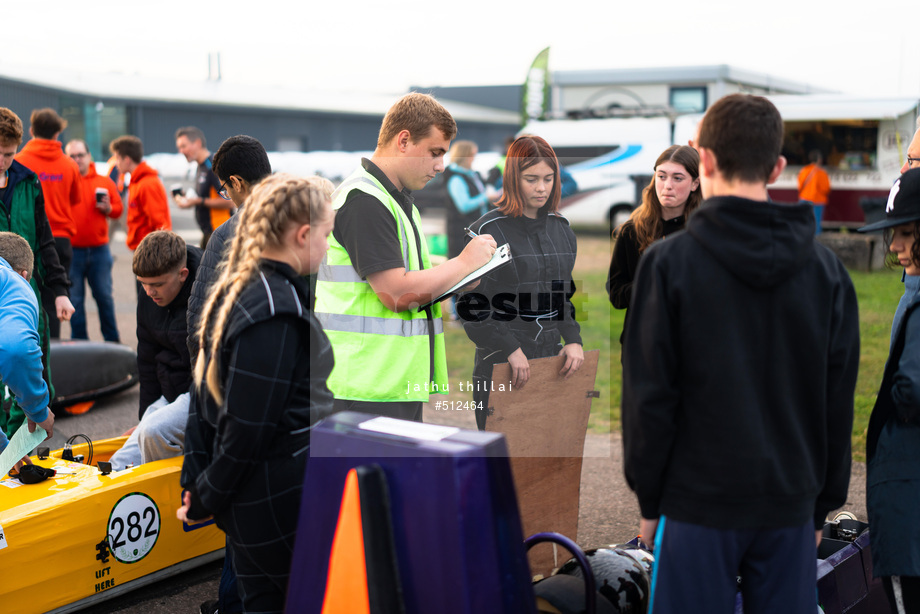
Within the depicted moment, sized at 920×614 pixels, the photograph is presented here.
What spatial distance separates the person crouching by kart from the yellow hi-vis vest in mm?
1148

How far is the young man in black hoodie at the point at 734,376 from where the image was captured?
6.18ft

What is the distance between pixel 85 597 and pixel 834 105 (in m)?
16.0

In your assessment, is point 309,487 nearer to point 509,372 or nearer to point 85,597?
point 509,372

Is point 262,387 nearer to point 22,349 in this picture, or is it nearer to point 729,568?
point 729,568

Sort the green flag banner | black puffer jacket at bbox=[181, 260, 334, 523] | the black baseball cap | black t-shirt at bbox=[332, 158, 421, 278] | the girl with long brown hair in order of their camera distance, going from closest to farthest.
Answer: black puffer jacket at bbox=[181, 260, 334, 523] → the black baseball cap → black t-shirt at bbox=[332, 158, 421, 278] → the girl with long brown hair → the green flag banner

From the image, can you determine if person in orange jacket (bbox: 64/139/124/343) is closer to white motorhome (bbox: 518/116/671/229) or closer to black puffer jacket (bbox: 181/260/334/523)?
black puffer jacket (bbox: 181/260/334/523)

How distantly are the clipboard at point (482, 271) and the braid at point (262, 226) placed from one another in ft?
2.21

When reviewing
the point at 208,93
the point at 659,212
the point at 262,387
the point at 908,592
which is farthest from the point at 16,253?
the point at 208,93

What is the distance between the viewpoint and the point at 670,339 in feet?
6.23

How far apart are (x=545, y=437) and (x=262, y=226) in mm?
1663

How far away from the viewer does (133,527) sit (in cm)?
343

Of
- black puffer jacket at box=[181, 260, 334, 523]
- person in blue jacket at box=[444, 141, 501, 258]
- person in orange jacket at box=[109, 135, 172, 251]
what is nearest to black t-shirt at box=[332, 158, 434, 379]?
black puffer jacket at box=[181, 260, 334, 523]

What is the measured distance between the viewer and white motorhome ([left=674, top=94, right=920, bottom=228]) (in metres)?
15.3

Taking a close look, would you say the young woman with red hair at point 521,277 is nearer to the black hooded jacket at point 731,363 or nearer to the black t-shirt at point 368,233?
the black t-shirt at point 368,233
